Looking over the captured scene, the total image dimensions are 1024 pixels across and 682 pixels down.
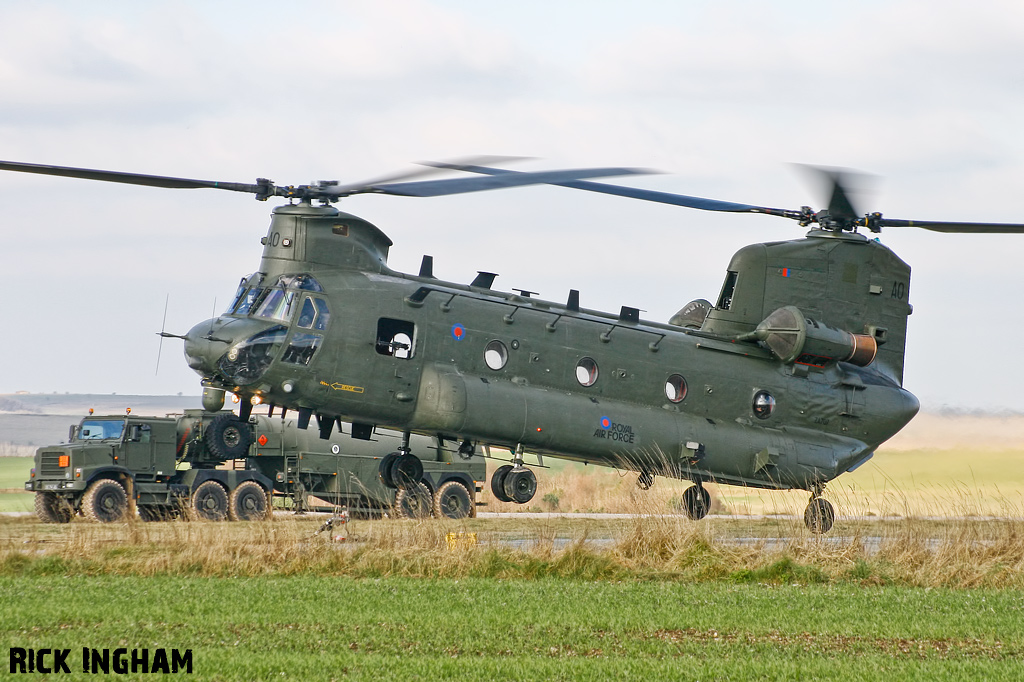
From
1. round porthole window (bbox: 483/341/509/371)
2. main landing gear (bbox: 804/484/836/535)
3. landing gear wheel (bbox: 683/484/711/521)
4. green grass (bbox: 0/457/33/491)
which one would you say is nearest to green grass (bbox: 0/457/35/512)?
green grass (bbox: 0/457/33/491)

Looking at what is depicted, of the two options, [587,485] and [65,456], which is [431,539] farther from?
[587,485]

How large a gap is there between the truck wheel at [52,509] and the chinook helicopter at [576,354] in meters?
10.8

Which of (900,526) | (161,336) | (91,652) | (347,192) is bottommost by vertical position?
(91,652)

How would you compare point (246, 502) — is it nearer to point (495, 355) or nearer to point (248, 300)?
point (248, 300)

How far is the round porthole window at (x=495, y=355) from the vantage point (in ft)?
54.1

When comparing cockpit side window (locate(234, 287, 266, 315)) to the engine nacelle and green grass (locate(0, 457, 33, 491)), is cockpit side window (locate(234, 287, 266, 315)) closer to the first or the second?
the engine nacelle

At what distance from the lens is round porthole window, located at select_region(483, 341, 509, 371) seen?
16.5 metres

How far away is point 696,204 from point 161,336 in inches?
320

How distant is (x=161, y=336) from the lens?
15.3 meters

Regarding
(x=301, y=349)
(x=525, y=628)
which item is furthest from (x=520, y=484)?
(x=525, y=628)

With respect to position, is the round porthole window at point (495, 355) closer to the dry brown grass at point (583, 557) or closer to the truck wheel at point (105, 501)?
the dry brown grass at point (583, 557)

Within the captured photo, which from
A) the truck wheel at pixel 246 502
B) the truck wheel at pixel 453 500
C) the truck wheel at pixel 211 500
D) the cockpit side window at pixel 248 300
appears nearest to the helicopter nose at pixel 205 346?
the cockpit side window at pixel 248 300

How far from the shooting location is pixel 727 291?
770 inches

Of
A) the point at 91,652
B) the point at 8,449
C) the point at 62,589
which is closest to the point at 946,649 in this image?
the point at 91,652
